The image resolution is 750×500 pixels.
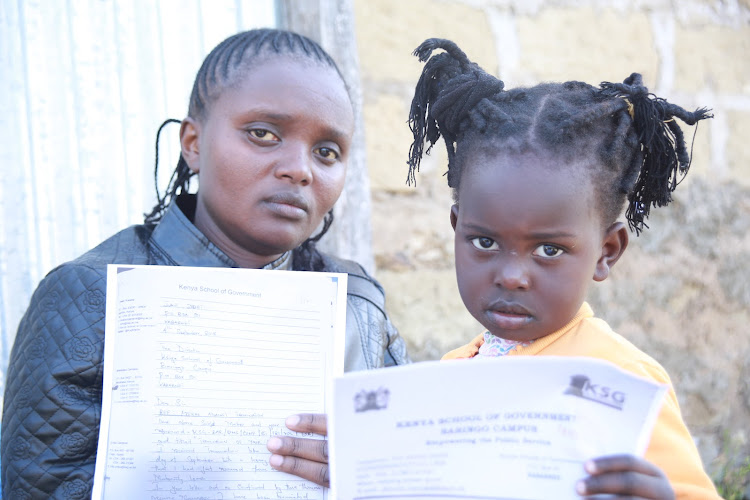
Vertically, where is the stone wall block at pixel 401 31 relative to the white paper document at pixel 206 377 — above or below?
above

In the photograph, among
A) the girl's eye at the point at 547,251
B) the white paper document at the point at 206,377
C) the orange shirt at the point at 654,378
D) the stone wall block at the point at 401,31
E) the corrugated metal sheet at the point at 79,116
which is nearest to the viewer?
the orange shirt at the point at 654,378

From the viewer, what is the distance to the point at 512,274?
4.53ft

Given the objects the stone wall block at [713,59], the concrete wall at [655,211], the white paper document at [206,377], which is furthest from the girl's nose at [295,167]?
the stone wall block at [713,59]

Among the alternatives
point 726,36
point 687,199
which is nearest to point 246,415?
point 687,199

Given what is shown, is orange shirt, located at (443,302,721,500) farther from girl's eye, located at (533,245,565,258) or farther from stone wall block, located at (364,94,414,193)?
stone wall block, located at (364,94,414,193)

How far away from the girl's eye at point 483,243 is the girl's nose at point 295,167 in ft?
1.43

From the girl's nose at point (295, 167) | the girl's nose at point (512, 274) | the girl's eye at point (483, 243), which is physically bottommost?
the girl's nose at point (512, 274)

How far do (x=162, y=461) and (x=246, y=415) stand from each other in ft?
0.53

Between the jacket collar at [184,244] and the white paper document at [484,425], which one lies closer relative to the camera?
the white paper document at [484,425]

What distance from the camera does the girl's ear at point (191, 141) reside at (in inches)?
72.4

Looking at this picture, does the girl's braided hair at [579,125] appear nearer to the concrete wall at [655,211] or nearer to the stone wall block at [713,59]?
the concrete wall at [655,211]

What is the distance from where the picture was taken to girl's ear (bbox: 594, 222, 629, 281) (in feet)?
4.96

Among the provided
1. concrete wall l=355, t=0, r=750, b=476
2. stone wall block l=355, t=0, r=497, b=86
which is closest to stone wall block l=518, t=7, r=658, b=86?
concrete wall l=355, t=0, r=750, b=476

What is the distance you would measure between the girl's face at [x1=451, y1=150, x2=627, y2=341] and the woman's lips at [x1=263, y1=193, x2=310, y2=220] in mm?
417
